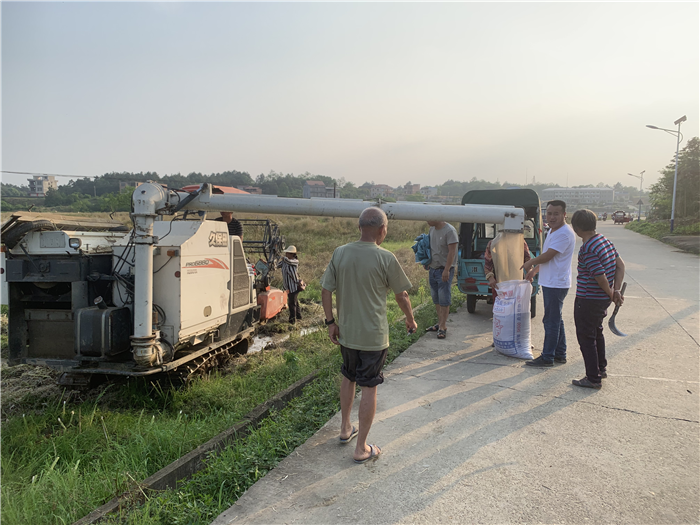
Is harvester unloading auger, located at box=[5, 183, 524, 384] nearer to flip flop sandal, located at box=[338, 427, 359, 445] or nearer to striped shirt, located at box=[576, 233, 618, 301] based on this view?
striped shirt, located at box=[576, 233, 618, 301]

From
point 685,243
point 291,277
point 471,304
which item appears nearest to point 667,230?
point 685,243

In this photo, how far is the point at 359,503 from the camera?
3012mm

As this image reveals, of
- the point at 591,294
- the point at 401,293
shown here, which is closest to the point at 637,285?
the point at 591,294

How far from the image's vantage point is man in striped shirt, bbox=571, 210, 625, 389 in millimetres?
4746

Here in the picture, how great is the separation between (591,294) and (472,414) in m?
1.84

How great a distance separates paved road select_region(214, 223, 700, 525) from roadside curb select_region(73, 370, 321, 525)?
28.9 inches

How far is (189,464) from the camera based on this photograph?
12.1 ft

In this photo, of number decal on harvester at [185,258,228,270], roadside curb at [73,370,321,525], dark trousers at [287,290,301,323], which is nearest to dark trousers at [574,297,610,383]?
roadside curb at [73,370,321,525]

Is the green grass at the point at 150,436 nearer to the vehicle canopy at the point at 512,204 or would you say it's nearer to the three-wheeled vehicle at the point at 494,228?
the three-wheeled vehicle at the point at 494,228

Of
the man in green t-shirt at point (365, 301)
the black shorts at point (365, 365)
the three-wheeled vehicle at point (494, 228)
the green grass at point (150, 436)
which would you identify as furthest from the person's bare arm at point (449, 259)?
the black shorts at point (365, 365)

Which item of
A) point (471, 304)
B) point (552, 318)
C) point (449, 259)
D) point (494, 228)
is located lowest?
point (471, 304)

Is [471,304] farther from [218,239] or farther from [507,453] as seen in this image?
[507,453]

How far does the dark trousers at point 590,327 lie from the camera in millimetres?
4777

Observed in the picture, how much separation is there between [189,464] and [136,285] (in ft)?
6.40
